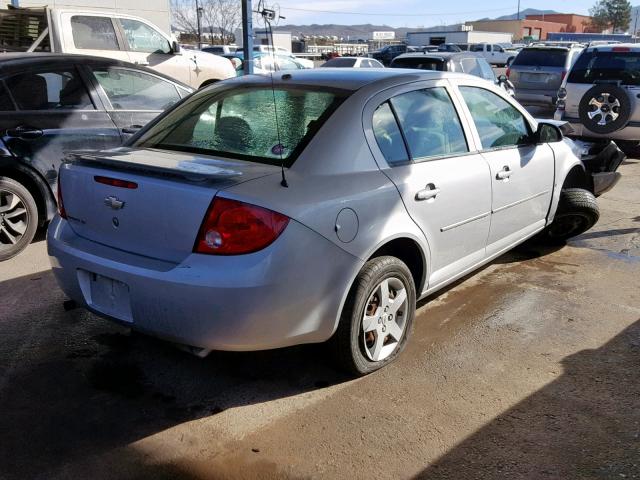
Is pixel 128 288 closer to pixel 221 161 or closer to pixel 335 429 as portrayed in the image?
pixel 221 161

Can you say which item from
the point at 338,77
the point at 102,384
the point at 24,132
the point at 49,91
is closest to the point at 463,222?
the point at 338,77

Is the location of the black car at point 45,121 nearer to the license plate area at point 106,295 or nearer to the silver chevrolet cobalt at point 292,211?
the silver chevrolet cobalt at point 292,211

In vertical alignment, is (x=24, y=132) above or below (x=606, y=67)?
below

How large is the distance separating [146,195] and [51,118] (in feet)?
9.91

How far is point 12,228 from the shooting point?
16.9 ft

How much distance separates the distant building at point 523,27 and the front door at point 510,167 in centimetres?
8461

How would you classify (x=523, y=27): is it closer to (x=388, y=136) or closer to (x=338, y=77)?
(x=338, y=77)

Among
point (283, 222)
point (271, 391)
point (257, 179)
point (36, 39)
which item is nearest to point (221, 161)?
point (257, 179)

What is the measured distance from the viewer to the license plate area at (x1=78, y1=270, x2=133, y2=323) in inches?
116

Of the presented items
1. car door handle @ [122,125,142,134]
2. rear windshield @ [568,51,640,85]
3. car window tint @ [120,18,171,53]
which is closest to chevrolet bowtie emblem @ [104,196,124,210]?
car door handle @ [122,125,142,134]

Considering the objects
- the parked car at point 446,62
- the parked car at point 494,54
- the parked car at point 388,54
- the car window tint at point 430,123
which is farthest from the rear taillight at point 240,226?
the parked car at point 388,54

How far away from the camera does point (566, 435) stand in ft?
9.46

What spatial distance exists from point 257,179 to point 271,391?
3.78ft

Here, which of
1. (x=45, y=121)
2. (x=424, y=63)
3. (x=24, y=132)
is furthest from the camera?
(x=424, y=63)
